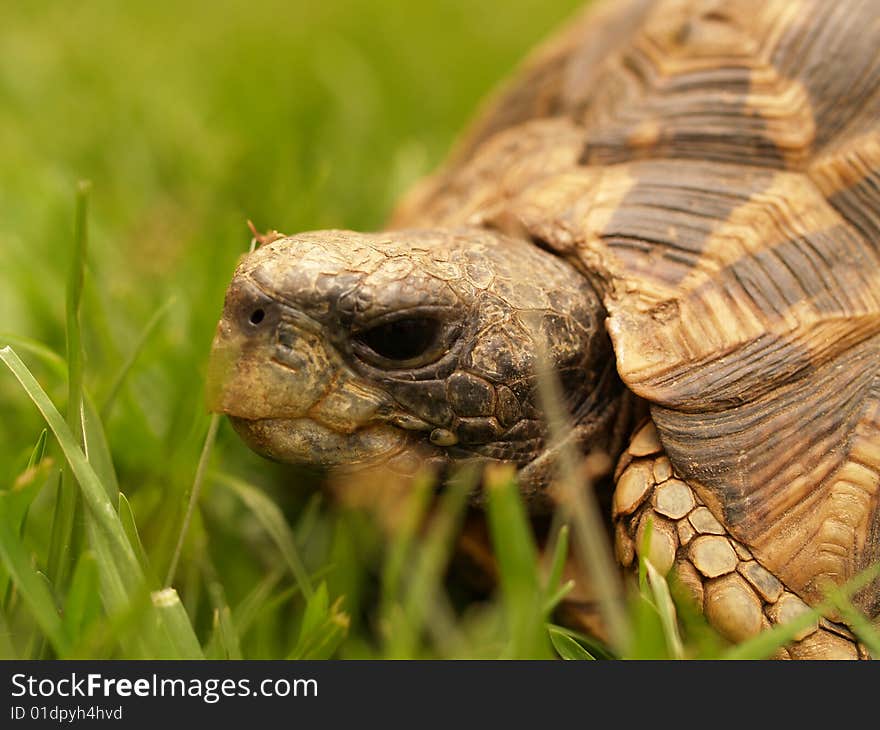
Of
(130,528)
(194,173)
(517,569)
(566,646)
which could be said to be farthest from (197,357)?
(194,173)

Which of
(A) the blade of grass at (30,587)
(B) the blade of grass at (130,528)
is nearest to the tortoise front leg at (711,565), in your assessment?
(B) the blade of grass at (130,528)

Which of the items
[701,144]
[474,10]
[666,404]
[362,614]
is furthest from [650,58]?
[474,10]

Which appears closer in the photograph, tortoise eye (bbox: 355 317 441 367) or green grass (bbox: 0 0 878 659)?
→ green grass (bbox: 0 0 878 659)

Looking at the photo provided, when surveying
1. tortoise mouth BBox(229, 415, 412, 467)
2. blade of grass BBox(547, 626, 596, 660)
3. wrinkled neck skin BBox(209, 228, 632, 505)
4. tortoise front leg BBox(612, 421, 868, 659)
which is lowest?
blade of grass BBox(547, 626, 596, 660)

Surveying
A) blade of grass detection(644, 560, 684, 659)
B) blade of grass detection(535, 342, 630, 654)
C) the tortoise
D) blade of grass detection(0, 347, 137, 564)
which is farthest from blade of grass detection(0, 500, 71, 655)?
blade of grass detection(644, 560, 684, 659)

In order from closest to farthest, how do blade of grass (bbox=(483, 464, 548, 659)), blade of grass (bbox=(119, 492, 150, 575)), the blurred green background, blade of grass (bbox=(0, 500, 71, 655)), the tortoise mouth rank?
blade of grass (bbox=(483, 464, 548, 659)) < blade of grass (bbox=(0, 500, 71, 655)) < blade of grass (bbox=(119, 492, 150, 575)) < the tortoise mouth < the blurred green background

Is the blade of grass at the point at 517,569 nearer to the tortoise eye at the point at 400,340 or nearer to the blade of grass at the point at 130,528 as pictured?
the tortoise eye at the point at 400,340

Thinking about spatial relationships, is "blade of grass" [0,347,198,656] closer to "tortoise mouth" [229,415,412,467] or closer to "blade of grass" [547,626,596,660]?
"tortoise mouth" [229,415,412,467]
